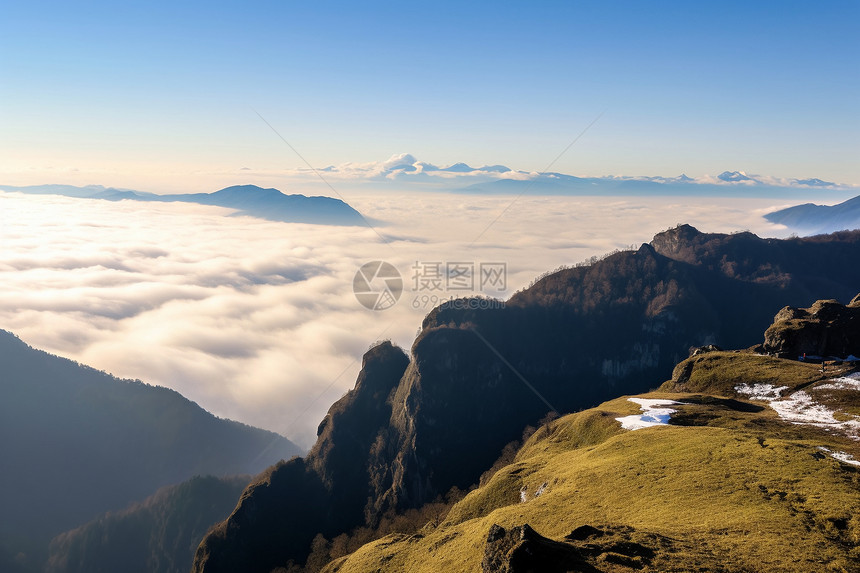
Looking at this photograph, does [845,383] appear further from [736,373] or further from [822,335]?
[822,335]

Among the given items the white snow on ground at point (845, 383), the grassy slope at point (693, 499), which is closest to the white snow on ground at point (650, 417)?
the grassy slope at point (693, 499)

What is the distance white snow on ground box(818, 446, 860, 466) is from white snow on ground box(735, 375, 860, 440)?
11448 millimetres

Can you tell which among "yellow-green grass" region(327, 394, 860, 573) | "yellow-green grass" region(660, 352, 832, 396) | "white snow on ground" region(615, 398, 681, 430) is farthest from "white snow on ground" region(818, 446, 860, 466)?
"yellow-green grass" region(660, 352, 832, 396)

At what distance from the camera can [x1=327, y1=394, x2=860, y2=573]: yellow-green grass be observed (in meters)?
31.7

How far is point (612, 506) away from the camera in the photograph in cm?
4528

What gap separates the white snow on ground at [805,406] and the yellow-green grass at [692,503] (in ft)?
11.8

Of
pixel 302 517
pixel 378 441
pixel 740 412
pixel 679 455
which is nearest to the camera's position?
pixel 679 455

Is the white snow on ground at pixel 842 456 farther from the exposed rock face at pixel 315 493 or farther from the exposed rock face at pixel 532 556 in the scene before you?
the exposed rock face at pixel 315 493

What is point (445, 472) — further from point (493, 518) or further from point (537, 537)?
point (537, 537)

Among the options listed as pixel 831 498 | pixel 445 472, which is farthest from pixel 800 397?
pixel 445 472

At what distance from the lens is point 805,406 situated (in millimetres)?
73250

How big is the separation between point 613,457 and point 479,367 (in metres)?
124

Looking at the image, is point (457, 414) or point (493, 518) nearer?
point (493, 518)

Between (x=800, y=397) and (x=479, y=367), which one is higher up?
(x=800, y=397)
